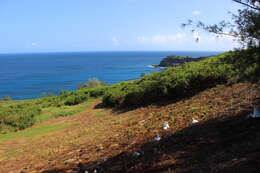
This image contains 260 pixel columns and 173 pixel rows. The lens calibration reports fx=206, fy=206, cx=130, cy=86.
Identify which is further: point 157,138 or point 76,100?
point 76,100

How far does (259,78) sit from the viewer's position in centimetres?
342

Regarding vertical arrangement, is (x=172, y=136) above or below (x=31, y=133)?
above

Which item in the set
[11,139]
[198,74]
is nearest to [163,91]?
[198,74]

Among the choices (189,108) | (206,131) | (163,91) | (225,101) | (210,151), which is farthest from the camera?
(163,91)

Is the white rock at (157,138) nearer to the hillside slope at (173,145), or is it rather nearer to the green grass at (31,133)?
the hillside slope at (173,145)

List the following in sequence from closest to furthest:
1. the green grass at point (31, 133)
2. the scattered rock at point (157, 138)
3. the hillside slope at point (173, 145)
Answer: the hillside slope at point (173, 145)
the scattered rock at point (157, 138)
the green grass at point (31, 133)

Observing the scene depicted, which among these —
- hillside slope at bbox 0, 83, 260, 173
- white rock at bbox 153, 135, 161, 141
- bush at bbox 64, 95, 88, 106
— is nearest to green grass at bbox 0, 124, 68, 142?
hillside slope at bbox 0, 83, 260, 173

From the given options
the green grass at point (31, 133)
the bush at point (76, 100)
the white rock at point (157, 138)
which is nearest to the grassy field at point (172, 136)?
the green grass at point (31, 133)

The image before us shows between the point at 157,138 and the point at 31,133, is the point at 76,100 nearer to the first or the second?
the point at 31,133

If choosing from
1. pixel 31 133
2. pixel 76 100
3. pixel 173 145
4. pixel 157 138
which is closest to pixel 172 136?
pixel 157 138

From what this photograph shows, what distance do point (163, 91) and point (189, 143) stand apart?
19.1 ft

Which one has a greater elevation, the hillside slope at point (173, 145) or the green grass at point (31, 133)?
the hillside slope at point (173, 145)

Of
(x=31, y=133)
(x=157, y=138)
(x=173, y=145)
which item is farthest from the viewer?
(x=31, y=133)

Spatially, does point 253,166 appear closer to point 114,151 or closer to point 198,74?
point 114,151
